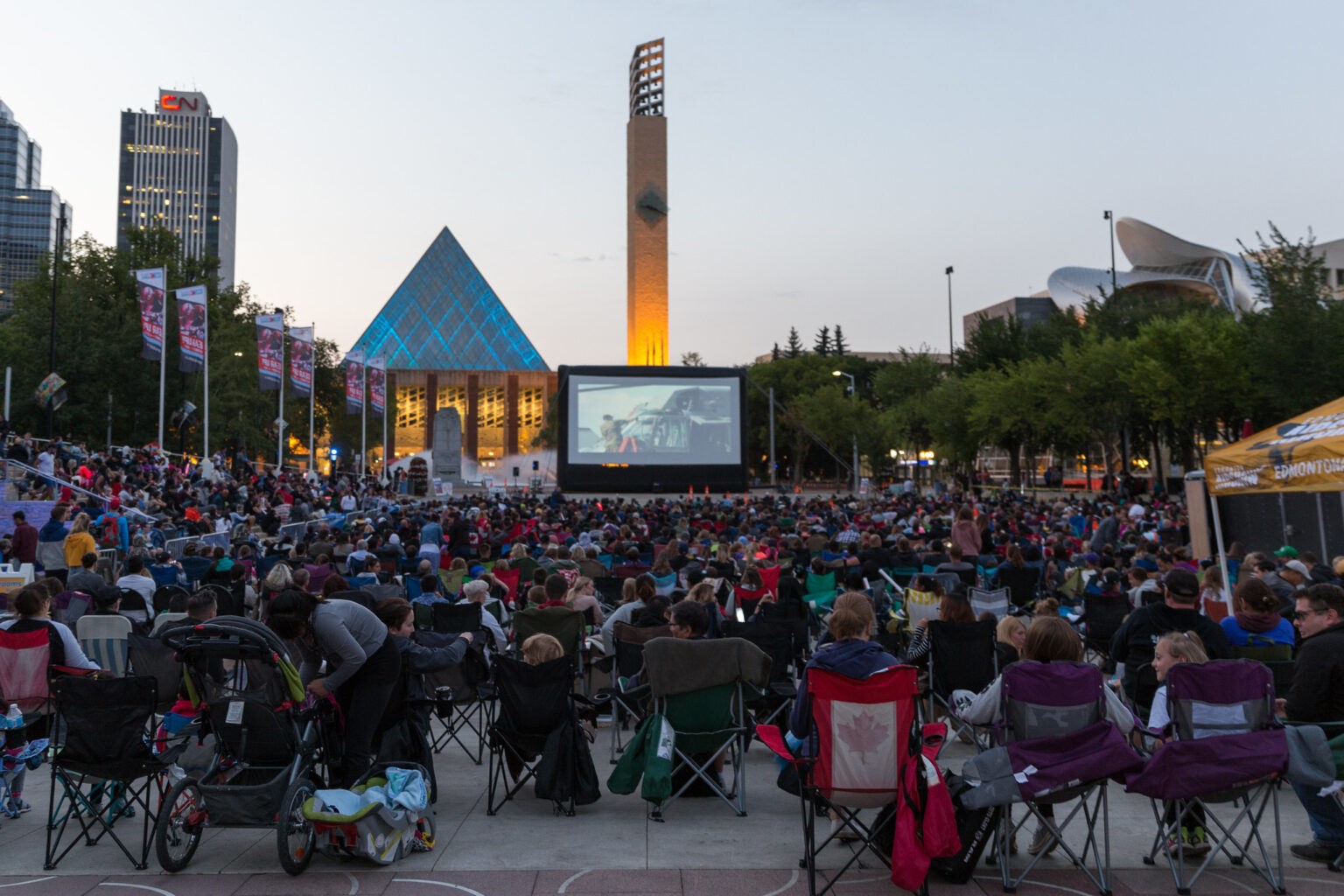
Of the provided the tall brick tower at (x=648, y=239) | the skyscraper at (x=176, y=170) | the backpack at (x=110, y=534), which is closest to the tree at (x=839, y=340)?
the tall brick tower at (x=648, y=239)

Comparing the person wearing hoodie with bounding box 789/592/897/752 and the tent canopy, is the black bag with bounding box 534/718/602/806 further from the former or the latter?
the tent canopy

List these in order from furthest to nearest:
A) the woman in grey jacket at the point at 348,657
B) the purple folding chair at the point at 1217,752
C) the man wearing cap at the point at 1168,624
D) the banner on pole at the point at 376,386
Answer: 1. the banner on pole at the point at 376,386
2. the man wearing cap at the point at 1168,624
3. the woman in grey jacket at the point at 348,657
4. the purple folding chair at the point at 1217,752

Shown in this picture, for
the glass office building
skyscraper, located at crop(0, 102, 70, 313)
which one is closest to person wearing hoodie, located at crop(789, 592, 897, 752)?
the glass office building

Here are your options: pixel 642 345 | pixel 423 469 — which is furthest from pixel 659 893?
pixel 642 345

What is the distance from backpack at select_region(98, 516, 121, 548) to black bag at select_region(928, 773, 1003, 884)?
14.9 meters

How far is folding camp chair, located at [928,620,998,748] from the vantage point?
661 centimetres

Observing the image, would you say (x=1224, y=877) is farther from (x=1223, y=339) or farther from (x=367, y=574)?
(x=1223, y=339)

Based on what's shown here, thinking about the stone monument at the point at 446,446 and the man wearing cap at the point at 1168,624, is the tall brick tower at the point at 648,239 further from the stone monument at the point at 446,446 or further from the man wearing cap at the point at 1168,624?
the man wearing cap at the point at 1168,624

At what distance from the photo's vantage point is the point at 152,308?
2812 centimetres

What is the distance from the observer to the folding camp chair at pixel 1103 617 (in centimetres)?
855

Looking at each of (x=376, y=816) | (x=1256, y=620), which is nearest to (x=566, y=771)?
(x=376, y=816)

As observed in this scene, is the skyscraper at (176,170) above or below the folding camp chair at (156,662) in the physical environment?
above

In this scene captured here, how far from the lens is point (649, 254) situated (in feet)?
185

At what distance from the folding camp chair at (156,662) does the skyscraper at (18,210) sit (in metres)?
169
